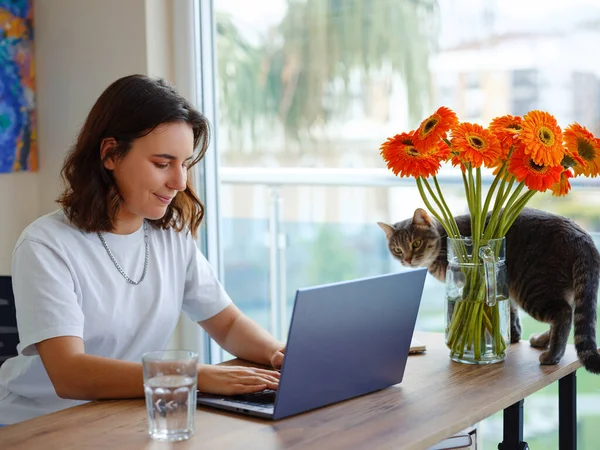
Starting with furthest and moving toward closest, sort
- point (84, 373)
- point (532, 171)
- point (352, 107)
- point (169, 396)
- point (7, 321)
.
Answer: point (352, 107) < point (7, 321) < point (532, 171) < point (84, 373) < point (169, 396)

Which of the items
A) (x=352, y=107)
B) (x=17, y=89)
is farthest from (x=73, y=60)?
(x=352, y=107)

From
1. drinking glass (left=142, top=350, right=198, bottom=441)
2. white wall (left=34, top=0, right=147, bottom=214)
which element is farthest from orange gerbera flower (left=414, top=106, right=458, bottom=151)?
white wall (left=34, top=0, right=147, bottom=214)

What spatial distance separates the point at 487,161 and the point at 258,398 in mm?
645

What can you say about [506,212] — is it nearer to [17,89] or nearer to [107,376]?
[107,376]

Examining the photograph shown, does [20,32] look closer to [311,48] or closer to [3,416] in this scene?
[311,48]

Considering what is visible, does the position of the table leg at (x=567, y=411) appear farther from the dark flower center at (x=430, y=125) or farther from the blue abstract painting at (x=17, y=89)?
the blue abstract painting at (x=17, y=89)

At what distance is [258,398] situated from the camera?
141 cm

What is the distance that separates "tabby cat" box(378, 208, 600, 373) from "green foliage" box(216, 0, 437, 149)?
95cm

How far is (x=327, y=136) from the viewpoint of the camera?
2.93m

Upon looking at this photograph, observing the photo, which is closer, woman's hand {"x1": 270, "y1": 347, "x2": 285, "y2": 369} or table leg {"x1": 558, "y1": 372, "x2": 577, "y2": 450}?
woman's hand {"x1": 270, "y1": 347, "x2": 285, "y2": 369}

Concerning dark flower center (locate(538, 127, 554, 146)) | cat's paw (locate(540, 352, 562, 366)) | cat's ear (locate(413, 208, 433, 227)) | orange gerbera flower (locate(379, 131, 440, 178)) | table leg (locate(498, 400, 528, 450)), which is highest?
dark flower center (locate(538, 127, 554, 146))

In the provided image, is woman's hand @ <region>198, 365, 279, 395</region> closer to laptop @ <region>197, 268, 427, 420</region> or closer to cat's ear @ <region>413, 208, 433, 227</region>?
laptop @ <region>197, 268, 427, 420</region>

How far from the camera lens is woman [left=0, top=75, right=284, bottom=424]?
1644 millimetres

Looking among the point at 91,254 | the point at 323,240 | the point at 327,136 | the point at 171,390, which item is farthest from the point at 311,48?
the point at 171,390
